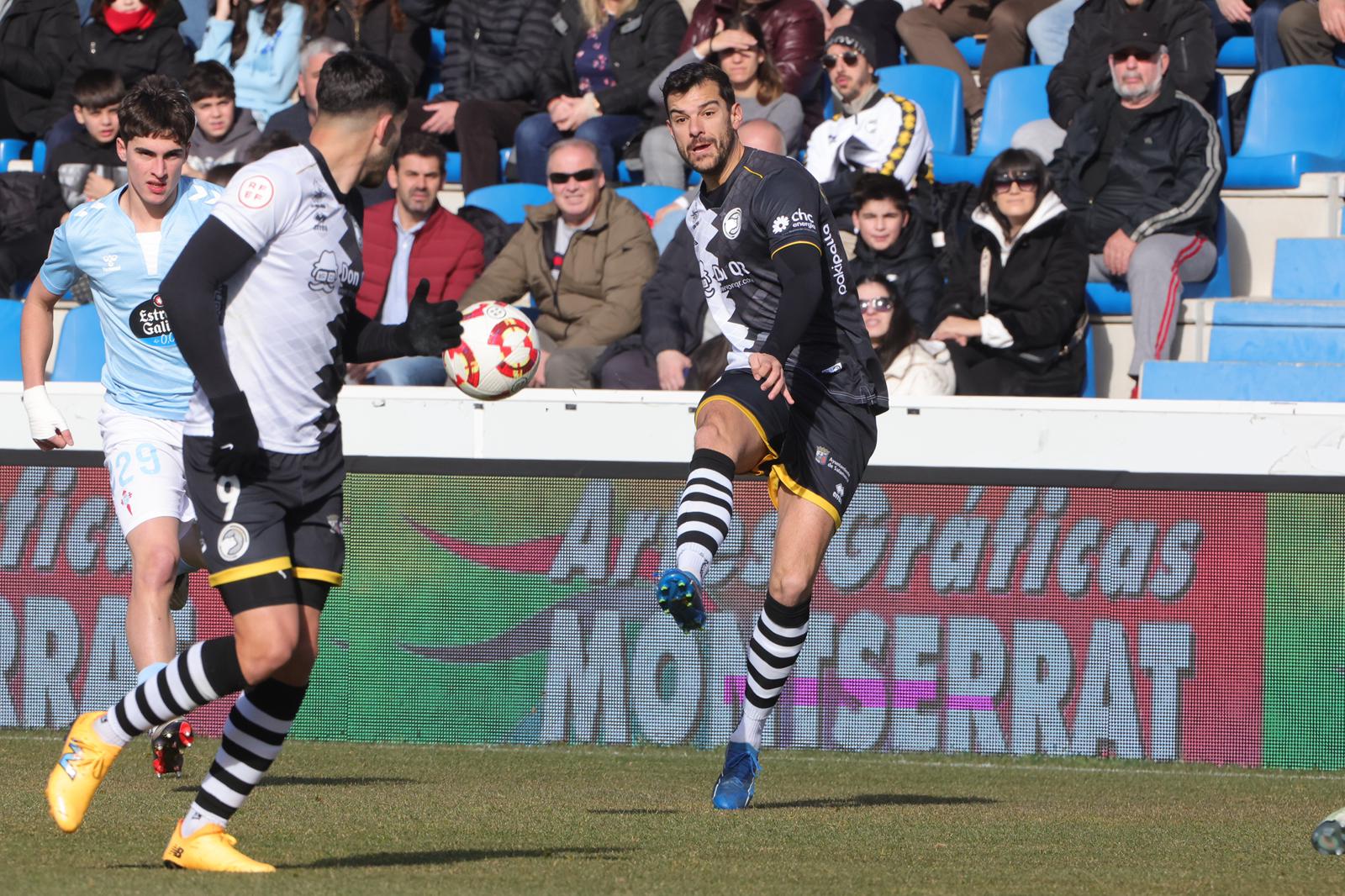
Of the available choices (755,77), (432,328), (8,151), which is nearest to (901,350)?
(755,77)

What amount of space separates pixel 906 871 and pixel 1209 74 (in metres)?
8.08

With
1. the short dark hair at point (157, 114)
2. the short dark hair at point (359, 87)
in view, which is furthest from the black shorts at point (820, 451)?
the short dark hair at point (157, 114)

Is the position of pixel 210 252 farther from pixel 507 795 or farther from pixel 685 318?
pixel 685 318

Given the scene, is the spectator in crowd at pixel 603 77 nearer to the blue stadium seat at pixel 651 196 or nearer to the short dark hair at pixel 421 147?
the blue stadium seat at pixel 651 196

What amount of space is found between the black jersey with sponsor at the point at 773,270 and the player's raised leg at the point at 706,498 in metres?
0.33

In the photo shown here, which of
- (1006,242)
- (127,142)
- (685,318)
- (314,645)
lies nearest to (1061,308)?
(1006,242)

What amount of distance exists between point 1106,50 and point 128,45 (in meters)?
7.30

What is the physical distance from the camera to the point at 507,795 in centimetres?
707

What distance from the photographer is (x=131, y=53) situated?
1434cm

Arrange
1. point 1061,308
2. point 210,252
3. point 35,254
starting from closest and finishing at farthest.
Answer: point 210,252, point 1061,308, point 35,254

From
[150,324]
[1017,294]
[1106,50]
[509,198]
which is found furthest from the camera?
[509,198]

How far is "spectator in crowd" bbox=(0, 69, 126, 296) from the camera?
484 inches

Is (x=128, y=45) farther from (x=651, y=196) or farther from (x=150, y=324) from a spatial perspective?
(x=150, y=324)

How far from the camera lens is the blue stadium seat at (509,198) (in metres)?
13.0
